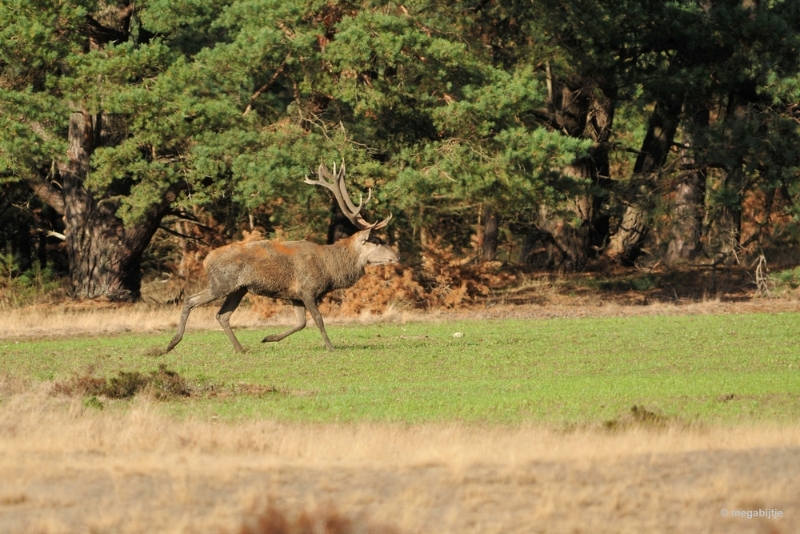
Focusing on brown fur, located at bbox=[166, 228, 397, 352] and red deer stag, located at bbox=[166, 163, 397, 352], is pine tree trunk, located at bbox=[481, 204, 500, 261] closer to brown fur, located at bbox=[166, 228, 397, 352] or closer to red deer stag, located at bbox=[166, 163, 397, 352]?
red deer stag, located at bbox=[166, 163, 397, 352]

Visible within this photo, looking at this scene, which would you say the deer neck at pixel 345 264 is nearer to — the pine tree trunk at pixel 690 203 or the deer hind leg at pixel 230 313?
the deer hind leg at pixel 230 313

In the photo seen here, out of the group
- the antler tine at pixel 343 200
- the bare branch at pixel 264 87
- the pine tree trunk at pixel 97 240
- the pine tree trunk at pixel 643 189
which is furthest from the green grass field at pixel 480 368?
the pine tree trunk at pixel 97 240

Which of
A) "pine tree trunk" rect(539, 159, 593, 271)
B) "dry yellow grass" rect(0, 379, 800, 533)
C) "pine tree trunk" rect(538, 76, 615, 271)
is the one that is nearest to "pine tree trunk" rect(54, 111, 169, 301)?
"pine tree trunk" rect(538, 76, 615, 271)

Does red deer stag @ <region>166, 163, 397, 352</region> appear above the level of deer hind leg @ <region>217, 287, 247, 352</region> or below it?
above

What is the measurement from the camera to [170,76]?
87.7 feet

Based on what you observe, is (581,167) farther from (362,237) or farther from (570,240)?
(362,237)

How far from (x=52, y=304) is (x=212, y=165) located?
6.41 m

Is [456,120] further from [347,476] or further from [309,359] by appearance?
[347,476]

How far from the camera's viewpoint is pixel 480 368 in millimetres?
18312

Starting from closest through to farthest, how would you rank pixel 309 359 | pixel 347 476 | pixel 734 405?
pixel 347 476 < pixel 734 405 < pixel 309 359

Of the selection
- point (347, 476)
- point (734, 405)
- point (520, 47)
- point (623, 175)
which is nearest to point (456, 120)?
point (520, 47)

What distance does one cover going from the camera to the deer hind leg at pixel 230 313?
1958cm

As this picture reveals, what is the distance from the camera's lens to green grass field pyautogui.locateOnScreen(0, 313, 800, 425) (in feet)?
46.0

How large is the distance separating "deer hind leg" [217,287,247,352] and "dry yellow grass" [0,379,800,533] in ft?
25.8
